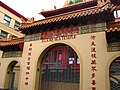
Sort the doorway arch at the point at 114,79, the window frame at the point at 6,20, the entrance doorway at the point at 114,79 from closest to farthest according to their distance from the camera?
the doorway arch at the point at 114,79, the entrance doorway at the point at 114,79, the window frame at the point at 6,20

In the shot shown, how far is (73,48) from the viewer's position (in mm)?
7703

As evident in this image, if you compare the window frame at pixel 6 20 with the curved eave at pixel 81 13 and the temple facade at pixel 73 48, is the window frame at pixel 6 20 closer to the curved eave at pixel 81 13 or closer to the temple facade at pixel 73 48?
the temple facade at pixel 73 48

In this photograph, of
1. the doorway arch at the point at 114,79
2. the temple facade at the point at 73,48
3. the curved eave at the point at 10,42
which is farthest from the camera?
the curved eave at the point at 10,42

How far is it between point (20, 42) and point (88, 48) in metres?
4.74

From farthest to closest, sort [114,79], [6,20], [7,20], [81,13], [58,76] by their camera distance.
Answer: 1. [7,20]
2. [6,20]
3. [114,79]
4. [58,76]
5. [81,13]

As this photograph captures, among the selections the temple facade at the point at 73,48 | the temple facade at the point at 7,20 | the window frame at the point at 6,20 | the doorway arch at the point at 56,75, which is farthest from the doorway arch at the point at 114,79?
the window frame at the point at 6,20

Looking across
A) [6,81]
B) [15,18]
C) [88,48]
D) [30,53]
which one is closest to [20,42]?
[30,53]

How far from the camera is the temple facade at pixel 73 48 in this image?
21.9 ft

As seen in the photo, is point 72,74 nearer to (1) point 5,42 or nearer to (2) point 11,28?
(1) point 5,42

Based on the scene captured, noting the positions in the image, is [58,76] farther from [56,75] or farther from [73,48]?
[73,48]

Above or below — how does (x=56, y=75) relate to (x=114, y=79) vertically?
above

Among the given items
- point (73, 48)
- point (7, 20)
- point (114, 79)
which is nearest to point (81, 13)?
point (73, 48)

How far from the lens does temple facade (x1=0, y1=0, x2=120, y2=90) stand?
6.66 metres

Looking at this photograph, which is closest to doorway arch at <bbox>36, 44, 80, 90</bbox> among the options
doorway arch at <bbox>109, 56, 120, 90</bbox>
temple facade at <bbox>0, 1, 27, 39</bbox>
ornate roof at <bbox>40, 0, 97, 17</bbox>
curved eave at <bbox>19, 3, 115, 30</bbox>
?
curved eave at <bbox>19, 3, 115, 30</bbox>
